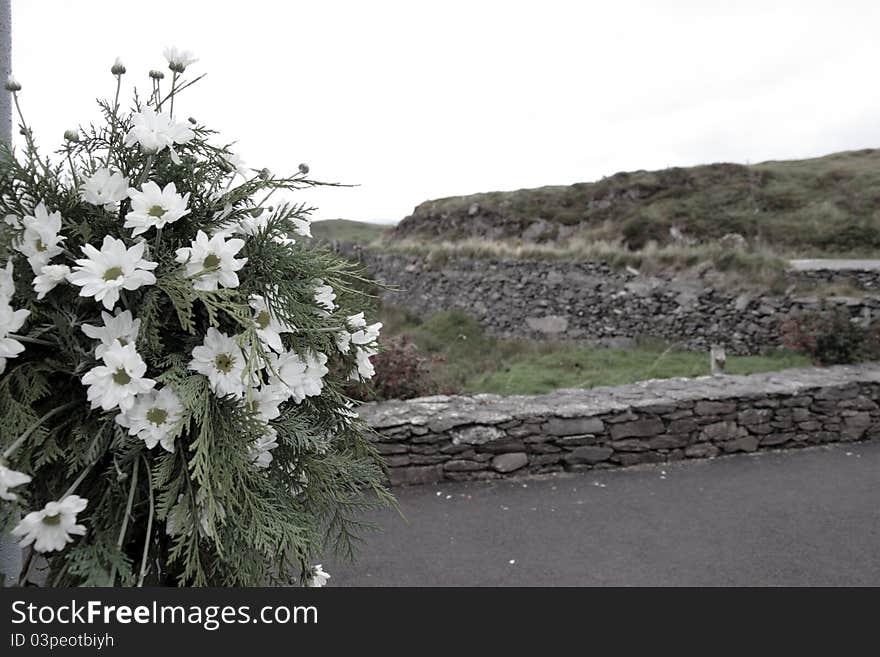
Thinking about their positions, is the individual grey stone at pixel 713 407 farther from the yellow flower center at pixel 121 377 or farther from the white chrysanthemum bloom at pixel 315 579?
the yellow flower center at pixel 121 377

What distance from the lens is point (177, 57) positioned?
4.90ft

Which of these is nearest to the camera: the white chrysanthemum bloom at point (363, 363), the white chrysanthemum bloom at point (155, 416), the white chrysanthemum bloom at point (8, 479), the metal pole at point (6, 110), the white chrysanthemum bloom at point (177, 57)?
the white chrysanthemum bloom at point (8, 479)

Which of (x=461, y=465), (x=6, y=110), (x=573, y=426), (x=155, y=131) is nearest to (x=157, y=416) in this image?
(x=155, y=131)

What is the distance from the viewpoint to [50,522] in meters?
1.18

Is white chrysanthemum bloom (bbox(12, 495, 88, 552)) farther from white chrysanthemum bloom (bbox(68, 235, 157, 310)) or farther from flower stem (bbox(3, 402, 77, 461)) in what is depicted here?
white chrysanthemum bloom (bbox(68, 235, 157, 310))

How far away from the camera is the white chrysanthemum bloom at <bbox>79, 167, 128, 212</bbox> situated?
4.45 feet

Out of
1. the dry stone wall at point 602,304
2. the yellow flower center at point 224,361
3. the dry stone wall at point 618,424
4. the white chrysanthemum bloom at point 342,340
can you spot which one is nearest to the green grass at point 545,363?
the dry stone wall at point 602,304

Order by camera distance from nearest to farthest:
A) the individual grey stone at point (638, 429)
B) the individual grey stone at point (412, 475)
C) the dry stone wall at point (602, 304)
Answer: the individual grey stone at point (412, 475) → the individual grey stone at point (638, 429) → the dry stone wall at point (602, 304)

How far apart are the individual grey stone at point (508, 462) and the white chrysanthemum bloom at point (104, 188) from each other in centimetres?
483

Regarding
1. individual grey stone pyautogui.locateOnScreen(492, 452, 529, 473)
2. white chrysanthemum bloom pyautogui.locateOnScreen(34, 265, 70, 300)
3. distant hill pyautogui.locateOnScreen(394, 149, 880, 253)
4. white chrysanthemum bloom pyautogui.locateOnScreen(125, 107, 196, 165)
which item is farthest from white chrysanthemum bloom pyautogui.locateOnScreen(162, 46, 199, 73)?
distant hill pyautogui.locateOnScreen(394, 149, 880, 253)

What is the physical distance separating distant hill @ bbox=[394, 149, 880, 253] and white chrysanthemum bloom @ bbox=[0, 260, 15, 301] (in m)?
21.4

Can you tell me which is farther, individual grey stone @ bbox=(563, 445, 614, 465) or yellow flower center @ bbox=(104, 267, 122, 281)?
individual grey stone @ bbox=(563, 445, 614, 465)

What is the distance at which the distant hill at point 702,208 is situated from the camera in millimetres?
20953
